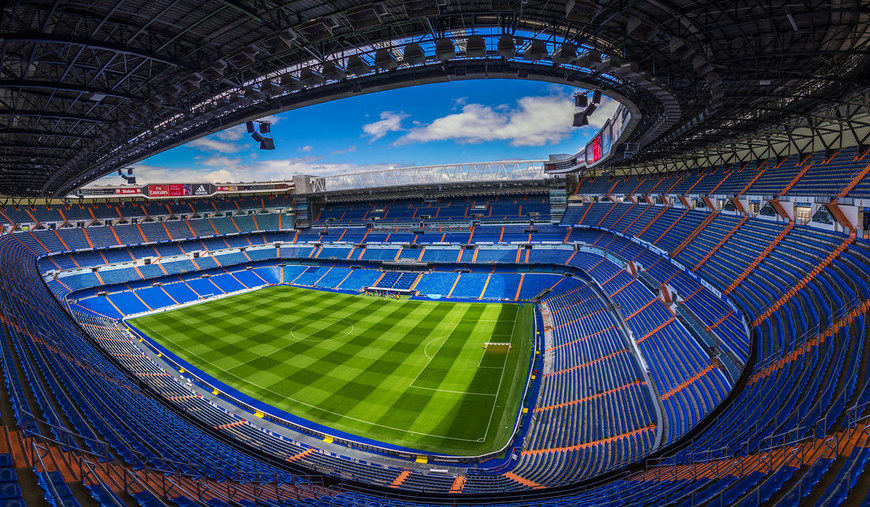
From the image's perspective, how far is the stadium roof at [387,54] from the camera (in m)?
8.51

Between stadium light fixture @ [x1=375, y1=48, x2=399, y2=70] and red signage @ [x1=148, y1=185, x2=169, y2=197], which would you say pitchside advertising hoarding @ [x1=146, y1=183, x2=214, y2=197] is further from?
stadium light fixture @ [x1=375, y1=48, x2=399, y2=70]

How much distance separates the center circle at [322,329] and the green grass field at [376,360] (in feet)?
0.28

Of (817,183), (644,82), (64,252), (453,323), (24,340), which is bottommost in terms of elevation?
(453,323)

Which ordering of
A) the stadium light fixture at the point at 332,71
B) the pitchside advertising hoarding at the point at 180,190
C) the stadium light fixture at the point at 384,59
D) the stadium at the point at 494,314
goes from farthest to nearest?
1. the pitchside advertising hoarding at the point at 180,190
2. the stadium light fixture at the point at 332,71
3. the stadium light fixture at the point at 384,59
4. the stadium at the point at 494,314

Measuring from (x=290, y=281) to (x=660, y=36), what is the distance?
45.4 m

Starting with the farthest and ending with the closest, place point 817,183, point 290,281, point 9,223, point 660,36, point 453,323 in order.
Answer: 1. point 290,281
2. point 9,223
3. point 453,323
4. point 817,183
5. point 660,36

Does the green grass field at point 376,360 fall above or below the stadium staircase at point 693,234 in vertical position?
below

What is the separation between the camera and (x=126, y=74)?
11.0m

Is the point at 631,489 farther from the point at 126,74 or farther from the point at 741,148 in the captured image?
the point at 741,148

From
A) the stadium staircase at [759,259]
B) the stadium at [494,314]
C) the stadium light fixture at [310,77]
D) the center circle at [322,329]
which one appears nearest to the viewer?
the stadium at [494,314]

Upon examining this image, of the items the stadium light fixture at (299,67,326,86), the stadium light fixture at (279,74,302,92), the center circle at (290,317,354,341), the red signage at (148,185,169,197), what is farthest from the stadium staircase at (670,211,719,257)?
the red signage at (148,185,169,197)

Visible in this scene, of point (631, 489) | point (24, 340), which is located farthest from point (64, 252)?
point (631, 489)

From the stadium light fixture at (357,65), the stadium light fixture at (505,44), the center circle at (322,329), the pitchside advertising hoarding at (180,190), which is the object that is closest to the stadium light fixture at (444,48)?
the stadium light fixture at (505,44)

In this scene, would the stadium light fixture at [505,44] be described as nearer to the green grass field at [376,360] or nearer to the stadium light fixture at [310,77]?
the stadium light fixture at [310,77]
